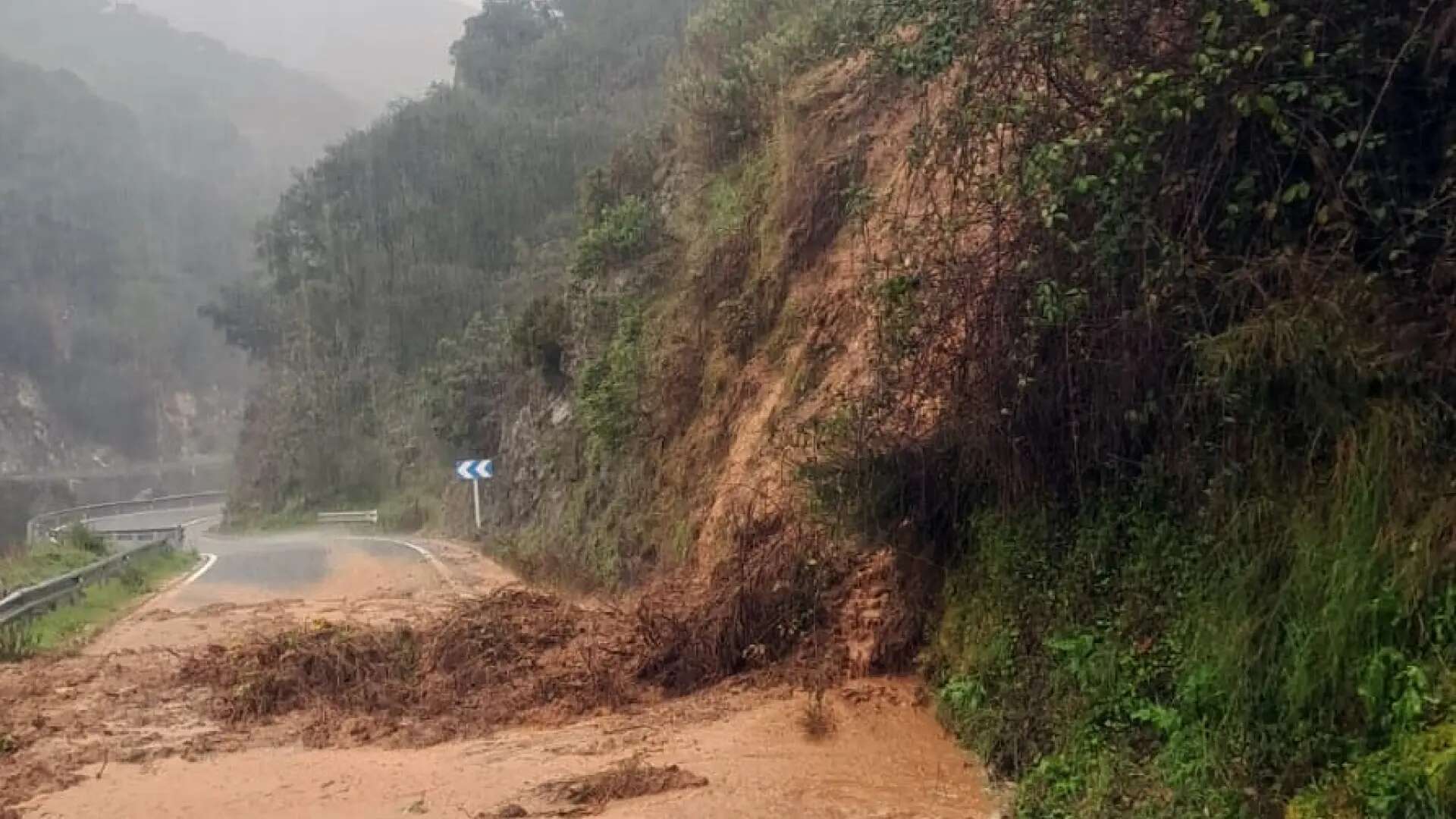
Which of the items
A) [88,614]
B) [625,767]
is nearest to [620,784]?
[625,767]

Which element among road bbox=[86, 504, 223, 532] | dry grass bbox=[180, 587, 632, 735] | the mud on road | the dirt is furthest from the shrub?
road bbox=[86, 504, 223, 532]

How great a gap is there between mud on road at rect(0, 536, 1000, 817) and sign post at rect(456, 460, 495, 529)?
778 inches

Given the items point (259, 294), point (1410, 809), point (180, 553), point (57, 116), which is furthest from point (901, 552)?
point (57, 116)

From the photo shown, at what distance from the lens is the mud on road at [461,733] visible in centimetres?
855

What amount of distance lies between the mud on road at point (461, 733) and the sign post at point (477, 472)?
19756 mm

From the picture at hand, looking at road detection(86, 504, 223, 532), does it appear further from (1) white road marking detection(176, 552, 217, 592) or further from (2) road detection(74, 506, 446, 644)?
(1) white road marking detection(176, 552, 217, 592)

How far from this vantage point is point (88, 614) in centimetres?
2045

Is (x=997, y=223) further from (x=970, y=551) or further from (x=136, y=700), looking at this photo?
(x=136, y=700)

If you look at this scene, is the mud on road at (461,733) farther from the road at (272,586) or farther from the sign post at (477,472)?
the sign post at (477,472)

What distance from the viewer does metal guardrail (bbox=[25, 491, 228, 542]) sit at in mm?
47188

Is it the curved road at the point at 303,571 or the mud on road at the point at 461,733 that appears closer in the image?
the mud on road at the point at 461,733

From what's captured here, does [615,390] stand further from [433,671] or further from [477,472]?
[477,472]

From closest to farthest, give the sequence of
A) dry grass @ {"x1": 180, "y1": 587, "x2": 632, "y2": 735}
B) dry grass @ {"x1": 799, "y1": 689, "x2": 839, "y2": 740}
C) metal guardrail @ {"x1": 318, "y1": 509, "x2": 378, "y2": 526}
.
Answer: dry grass @ {"x1": 799, "y1": 689, "x2": 839, "y2": 740} < dry grass @ {"x1": 180, "y1": 587, "x2": 632, "y2": 735} < metal guardrail @ {"x1": 318, "y1": 509, "x2": 378, "y2": 526}

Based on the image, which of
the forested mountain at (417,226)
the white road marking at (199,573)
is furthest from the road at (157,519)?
the white road marking at (199,573)
